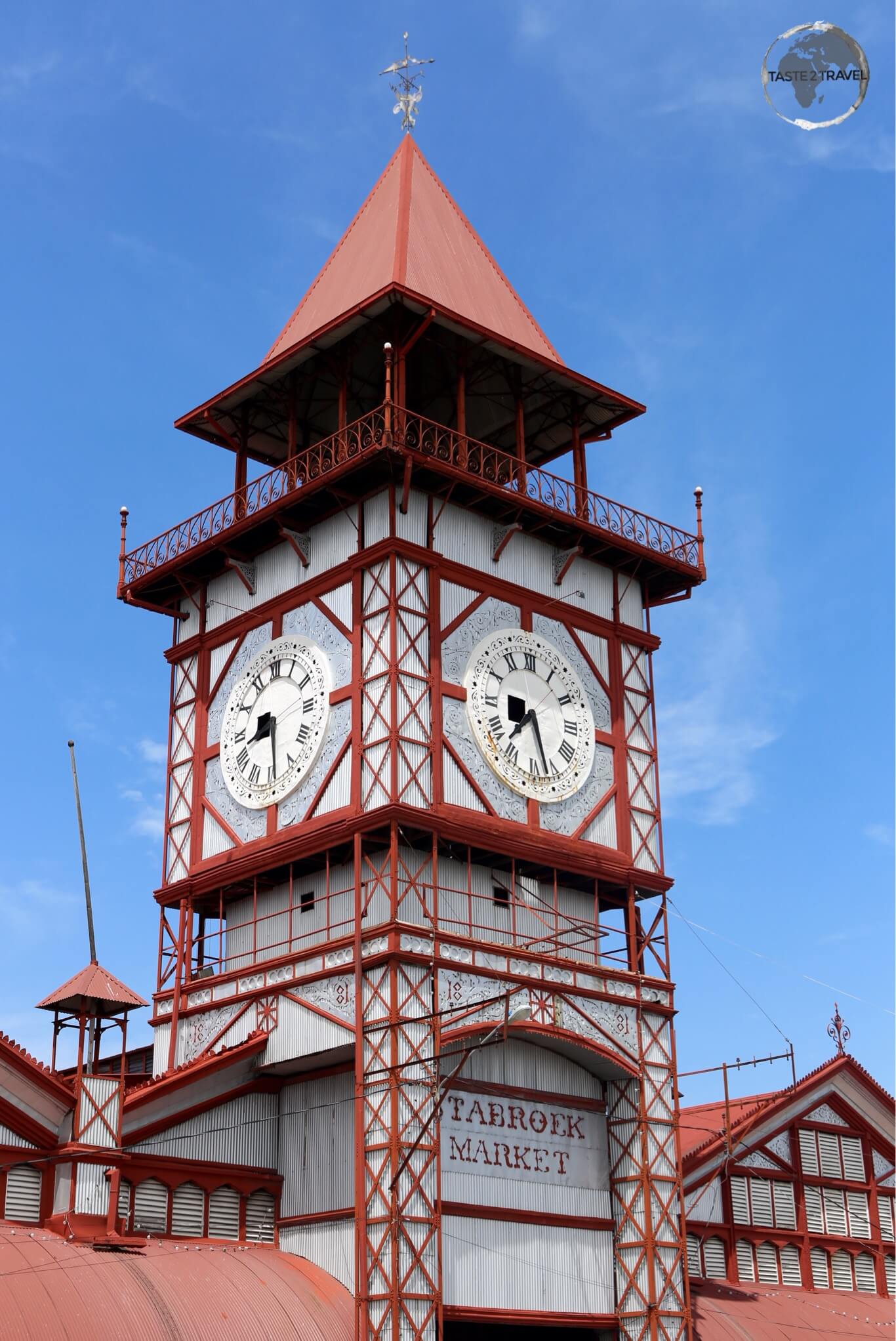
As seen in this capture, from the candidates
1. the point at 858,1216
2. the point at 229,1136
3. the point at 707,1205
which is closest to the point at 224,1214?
the point at 229,1136

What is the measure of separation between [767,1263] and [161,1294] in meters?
21.1

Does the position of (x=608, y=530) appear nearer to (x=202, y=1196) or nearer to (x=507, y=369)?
(x=507, y=369)

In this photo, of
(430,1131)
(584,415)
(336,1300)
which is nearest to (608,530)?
(584,415)

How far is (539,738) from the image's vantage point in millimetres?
48344

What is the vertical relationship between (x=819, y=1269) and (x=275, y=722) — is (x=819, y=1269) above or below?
below

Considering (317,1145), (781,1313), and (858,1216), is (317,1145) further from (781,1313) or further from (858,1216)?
(858,1216)

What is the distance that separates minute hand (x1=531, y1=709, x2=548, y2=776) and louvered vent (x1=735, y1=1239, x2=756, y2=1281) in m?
15.2

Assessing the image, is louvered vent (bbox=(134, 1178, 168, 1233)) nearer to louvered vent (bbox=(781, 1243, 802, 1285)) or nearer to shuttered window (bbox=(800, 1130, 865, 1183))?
louvered vent (bbox=(781, 1243, 802, 1285))

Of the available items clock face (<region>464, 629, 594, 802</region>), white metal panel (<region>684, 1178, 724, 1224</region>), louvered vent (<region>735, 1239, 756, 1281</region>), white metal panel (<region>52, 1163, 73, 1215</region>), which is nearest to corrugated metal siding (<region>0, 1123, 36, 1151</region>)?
white metal panel (<region>52, 1163, 73, 1215</region>)

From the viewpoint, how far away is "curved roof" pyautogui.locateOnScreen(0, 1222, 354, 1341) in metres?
36.2

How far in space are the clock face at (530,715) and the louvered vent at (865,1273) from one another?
18.0 meters

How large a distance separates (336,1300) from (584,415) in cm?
2562

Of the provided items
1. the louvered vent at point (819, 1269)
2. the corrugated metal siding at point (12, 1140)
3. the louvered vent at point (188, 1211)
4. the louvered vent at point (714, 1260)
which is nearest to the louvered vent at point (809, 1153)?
the louvered vent at point (819, 1269)

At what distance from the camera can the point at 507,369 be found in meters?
52.5
